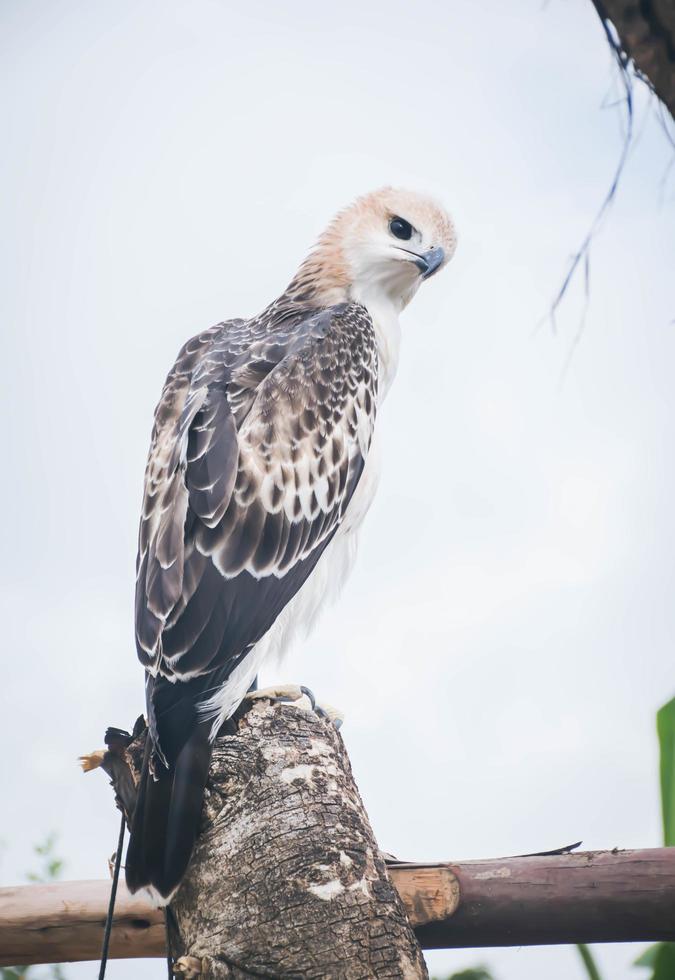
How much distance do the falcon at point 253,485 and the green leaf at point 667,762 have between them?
114 cm

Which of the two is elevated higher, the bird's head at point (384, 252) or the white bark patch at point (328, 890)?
the bird's head at point (384, 252)

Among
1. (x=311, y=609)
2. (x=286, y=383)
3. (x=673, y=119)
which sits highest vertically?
(x=286, y=383)

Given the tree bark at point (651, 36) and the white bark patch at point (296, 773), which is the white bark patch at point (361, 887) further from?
the tree bark at point (651, 36)

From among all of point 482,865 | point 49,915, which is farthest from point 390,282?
point 49,915

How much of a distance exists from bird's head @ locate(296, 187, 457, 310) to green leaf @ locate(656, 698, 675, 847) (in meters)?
1.87

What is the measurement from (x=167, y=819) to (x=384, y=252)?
8.05 ft

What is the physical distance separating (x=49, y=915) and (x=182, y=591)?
918 mm

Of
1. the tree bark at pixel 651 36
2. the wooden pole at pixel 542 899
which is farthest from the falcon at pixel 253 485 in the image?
the tree bark at pixel 651 36

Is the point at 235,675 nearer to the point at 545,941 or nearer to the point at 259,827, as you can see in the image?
the point at 259,827

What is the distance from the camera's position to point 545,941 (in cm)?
239

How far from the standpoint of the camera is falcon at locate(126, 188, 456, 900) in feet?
7.20

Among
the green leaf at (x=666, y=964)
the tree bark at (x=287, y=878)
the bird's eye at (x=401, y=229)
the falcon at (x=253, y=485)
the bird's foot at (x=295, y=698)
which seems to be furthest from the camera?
the bird's eye at (x=401, y=229)

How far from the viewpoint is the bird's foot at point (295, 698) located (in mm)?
2456

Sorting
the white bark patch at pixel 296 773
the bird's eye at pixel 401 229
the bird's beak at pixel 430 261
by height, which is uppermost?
the bird's eye at pixel 401 229
